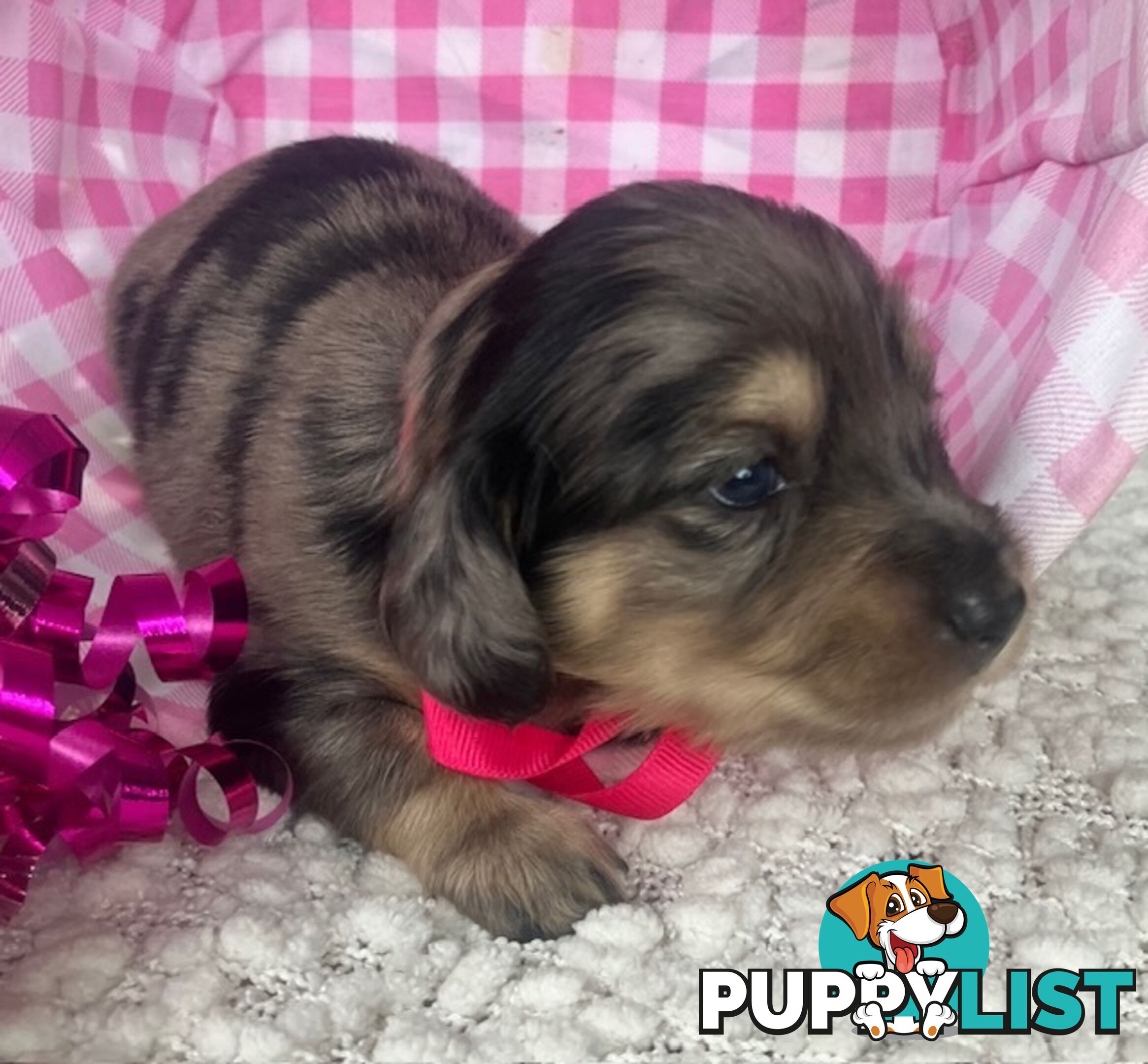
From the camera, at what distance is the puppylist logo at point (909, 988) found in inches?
72.4

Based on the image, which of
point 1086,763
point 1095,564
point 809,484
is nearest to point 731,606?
point 809,484

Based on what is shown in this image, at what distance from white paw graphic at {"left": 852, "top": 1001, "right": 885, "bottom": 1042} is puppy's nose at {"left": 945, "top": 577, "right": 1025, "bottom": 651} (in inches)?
21.6

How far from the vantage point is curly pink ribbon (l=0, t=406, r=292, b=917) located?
2146 mm

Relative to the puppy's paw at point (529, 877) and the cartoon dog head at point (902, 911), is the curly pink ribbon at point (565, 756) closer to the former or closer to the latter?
the puppy's paw at point (529, 877)

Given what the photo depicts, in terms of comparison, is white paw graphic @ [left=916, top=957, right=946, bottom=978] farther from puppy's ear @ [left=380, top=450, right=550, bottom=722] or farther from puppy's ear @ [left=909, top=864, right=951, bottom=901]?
puppy's ear @ [left=380, top=450, right=550, bottom=722]

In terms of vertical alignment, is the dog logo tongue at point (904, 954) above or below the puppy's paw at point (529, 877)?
above

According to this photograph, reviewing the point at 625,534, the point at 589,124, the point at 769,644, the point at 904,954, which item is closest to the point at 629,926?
the point at 904,954

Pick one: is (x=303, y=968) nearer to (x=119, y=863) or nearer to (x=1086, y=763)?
(x=119, y=863)

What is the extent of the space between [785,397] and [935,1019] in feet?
3.00

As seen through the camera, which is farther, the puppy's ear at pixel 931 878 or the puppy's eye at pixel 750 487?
the puppy's ear at pixel 931 878

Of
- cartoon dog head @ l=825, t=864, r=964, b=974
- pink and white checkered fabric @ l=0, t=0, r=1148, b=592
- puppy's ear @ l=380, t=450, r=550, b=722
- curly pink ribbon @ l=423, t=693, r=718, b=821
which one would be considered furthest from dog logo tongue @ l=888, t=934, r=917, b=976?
pink and white checkered fabric @ l=0, t=0, r=1148, b=592

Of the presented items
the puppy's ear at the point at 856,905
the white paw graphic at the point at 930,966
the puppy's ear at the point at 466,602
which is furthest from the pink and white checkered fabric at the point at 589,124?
the puppy's ear at the point at 466,602

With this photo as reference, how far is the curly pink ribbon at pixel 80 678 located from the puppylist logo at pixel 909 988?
90 cm

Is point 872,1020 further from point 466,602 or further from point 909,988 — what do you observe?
point 466,602
